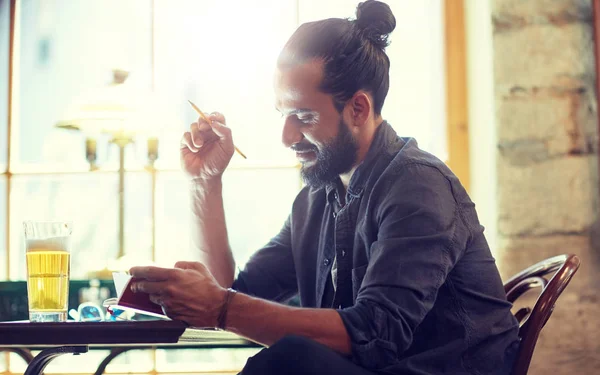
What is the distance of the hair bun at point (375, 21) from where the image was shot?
1687mm

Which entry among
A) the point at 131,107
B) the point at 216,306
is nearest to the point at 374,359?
the point at 216,306

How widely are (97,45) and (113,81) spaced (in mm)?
487

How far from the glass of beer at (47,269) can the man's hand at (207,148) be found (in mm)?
506

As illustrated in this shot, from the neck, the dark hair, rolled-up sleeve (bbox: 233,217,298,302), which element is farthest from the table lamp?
the neck

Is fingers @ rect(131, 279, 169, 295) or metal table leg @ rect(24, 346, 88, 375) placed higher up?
fingers @ rect(131, 279, 169, 295)

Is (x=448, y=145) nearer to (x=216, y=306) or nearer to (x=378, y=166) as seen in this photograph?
(x=378, y=166)

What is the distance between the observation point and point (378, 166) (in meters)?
1.56

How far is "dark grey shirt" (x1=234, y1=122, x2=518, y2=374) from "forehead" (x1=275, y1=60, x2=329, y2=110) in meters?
0.16

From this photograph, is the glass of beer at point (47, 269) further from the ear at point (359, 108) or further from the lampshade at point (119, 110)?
A: the lampshade at point (119, 110)

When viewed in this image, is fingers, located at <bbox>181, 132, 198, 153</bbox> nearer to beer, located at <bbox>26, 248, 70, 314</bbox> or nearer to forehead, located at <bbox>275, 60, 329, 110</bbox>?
forehead, located at <bbox>275, 60, 329, 110</bbox>

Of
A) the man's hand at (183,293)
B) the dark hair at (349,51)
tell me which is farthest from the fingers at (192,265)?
the dark hair at (349,51)

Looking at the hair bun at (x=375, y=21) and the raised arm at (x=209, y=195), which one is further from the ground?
the hair bun at (x=375, y=21)

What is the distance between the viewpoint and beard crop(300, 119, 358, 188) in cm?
165

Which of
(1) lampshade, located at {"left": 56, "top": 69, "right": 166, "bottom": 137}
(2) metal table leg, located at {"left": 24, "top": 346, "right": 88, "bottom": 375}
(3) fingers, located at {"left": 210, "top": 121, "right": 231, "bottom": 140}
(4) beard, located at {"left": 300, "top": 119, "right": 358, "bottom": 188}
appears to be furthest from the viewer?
(1) lampshade, located at {"left": 56, "top": 69, "right": 166, "bottom": 137}
